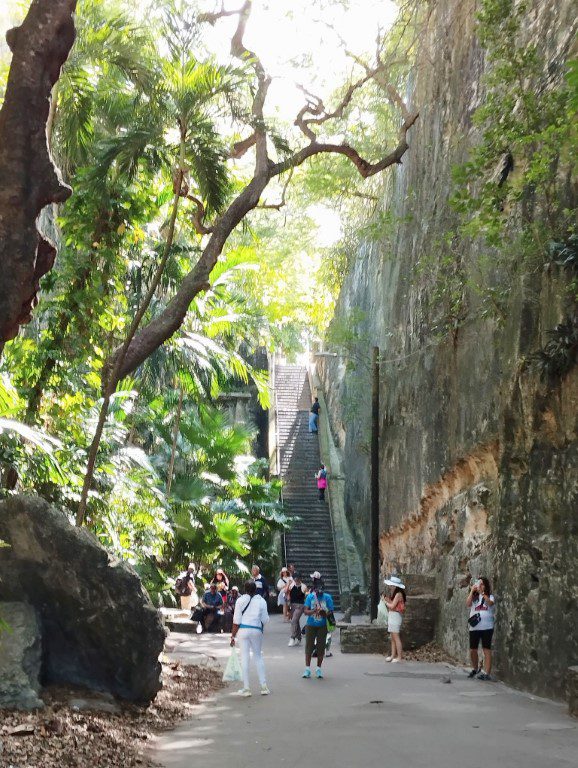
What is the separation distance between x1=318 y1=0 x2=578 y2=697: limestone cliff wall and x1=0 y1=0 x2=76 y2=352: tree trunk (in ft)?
25.6

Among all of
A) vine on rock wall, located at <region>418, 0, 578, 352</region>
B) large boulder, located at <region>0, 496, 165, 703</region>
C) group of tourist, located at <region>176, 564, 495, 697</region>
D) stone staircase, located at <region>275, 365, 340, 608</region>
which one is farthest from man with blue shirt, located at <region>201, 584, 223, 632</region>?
large boulder, located at <region>0, 496, 165, 703</region>

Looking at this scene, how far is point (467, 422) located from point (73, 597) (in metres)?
8.23

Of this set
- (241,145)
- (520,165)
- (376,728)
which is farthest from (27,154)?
(520,165)

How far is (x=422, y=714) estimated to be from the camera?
375 inches

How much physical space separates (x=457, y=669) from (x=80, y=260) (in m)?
8.43

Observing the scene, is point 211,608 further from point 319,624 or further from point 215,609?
point 319,624

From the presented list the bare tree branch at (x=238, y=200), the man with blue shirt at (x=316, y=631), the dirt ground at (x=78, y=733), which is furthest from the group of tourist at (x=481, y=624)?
the bare tree branch at (x=238, y=200)

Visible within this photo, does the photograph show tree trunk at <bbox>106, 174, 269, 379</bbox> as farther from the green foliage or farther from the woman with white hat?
the woman with white hat

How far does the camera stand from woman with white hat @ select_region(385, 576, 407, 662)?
14.7 m

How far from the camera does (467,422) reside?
604 inches

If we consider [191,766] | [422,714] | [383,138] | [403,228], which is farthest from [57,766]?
[383,138]

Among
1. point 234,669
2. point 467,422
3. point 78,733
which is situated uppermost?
point 467,422

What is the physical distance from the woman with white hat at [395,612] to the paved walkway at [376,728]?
1.74 meters

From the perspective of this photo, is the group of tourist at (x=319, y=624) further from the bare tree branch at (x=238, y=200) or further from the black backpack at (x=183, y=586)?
the black backpack at (x=183, y=586)
